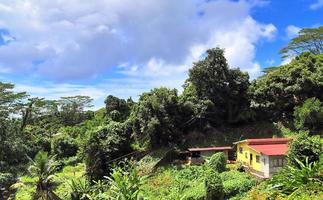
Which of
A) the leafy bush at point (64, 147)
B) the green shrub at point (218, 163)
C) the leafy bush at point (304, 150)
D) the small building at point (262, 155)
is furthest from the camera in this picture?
Answer: the leafy bush at point (64, 147)

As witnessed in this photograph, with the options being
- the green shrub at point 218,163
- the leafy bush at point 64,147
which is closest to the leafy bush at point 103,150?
the green shrub at point 218,163

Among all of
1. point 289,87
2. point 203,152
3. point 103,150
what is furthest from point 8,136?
point 289,87

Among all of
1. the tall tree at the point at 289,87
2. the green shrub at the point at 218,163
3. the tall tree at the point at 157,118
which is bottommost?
the green shrub at the point at 218,163

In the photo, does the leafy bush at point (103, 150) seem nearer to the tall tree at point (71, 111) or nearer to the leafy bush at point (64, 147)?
the leafy bush at point (64, 147)

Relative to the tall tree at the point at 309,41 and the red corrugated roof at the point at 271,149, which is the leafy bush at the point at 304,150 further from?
the tall tree at the point at 309,41

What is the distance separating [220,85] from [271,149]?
11653mm

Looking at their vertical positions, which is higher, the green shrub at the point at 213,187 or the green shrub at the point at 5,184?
the green shrub at the point at 213,187

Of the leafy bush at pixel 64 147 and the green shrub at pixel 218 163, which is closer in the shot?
the green shrub at pixel 218 163

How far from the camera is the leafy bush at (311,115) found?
113 ft

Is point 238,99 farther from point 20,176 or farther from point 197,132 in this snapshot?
point 20,176

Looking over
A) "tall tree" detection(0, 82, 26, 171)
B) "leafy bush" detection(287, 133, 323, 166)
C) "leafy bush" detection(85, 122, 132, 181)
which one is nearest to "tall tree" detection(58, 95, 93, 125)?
"tall tree" detection(0, 82, 26, 171)

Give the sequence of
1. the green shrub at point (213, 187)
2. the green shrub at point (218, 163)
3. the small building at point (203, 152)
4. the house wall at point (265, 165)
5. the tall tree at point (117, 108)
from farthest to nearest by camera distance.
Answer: the tall tree at point (117, 108) < the small building at point (203, 152) < the green shrub at point (218, 163) < the house wall at point (265, 165) < the green shrub at point (213, 187)

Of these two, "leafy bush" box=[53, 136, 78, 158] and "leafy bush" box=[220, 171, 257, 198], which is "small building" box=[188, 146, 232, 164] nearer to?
"leafy bush" box=[220, 171, 257, 198]

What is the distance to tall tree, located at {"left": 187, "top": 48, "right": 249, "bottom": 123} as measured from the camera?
135ft
